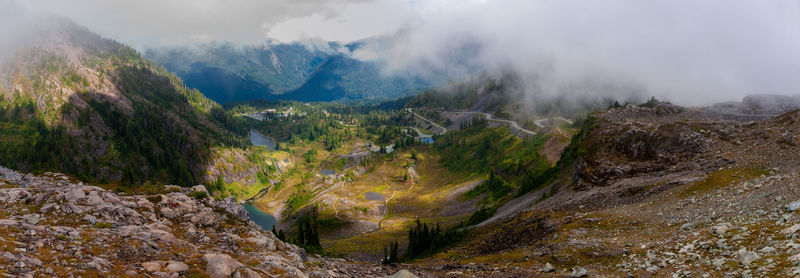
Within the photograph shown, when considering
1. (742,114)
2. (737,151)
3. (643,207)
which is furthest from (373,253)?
(742,114)

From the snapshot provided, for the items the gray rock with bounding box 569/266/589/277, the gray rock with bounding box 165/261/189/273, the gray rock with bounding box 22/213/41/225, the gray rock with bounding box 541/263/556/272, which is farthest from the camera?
the gray rock with bounding box 541/263/556/272

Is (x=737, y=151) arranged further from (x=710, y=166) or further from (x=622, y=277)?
(x=622, y=277)

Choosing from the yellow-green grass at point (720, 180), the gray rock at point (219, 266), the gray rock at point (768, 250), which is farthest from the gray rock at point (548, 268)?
the gray rock at point (219, 266)

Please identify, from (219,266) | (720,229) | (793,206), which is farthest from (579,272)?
(219,266)

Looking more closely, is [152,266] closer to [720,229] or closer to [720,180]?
[720,229]

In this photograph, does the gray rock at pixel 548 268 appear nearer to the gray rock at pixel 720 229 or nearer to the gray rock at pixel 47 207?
the gray rock at pixel 720 229

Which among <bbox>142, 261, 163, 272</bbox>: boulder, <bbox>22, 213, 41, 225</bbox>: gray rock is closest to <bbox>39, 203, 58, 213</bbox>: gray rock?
<bbox>22, 213, 41, 225</bbox>: gray rock

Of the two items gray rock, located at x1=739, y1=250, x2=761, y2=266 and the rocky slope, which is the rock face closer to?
the rocky slope

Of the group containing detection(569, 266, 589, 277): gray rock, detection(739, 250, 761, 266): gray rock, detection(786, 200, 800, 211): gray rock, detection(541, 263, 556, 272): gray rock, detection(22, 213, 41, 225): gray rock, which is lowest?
detection(541, 263, 556, 272): gray rock
